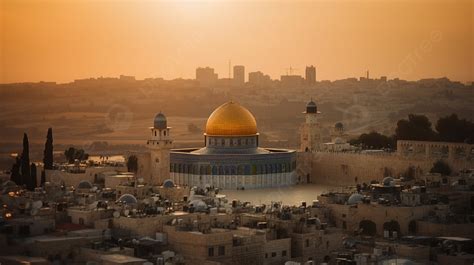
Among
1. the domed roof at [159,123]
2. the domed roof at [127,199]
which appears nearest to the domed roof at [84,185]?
the domed roof at [127,199]

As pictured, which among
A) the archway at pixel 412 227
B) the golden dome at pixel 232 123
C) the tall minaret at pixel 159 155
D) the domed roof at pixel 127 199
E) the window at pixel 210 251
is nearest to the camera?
the window at pixel 210 251

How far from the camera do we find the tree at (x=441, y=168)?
3039 cm

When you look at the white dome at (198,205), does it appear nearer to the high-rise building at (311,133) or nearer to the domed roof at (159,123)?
the domed roof at (159,123)

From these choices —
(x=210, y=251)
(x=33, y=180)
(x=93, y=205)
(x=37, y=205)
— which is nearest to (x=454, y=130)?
(x=33, y=180)

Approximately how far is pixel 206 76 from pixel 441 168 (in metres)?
49.8

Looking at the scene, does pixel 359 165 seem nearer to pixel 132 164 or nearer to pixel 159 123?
pixel 159 123

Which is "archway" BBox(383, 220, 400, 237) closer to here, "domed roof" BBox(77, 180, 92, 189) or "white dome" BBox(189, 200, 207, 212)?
"white dome" BBox(189, 200, 207, 212)

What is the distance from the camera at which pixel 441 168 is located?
3053cm

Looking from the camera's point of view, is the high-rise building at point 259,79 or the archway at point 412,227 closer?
the archway at point 412,227

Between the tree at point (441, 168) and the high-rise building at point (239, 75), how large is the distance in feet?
156

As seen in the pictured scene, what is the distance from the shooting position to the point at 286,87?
80.8 metres

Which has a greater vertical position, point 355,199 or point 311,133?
point 311,133

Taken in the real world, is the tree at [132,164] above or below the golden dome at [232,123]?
below

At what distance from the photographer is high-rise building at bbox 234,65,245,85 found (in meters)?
78.1
